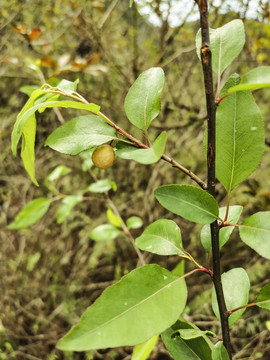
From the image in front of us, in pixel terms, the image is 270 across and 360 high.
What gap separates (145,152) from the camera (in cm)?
37

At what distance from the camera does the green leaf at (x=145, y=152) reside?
1.08 feet

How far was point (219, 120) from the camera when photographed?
0.41m

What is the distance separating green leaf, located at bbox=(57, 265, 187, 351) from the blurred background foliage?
1.17 meters

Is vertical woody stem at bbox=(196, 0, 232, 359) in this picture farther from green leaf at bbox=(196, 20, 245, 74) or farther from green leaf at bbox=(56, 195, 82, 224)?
green leaf at bbox=(56, 195, 82, 224)

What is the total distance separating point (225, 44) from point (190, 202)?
0.22m

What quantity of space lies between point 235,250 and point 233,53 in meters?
1.61

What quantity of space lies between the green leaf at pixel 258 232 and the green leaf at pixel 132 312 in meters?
0.10

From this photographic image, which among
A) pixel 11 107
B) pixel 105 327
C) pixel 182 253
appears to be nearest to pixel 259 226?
pixel 182 253

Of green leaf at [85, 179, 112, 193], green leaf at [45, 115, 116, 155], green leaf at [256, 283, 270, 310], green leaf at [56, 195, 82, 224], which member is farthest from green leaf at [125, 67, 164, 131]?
green leaf at [56, 195, 82, 224]

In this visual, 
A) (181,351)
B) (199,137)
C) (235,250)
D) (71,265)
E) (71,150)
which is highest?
(71,150)

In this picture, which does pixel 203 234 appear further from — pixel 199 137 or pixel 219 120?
pixel 199 137

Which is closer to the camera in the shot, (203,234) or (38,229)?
(203,234)

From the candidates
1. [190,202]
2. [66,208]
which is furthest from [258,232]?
[66,208]

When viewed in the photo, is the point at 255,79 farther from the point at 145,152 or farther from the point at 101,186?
the point at 101,186
